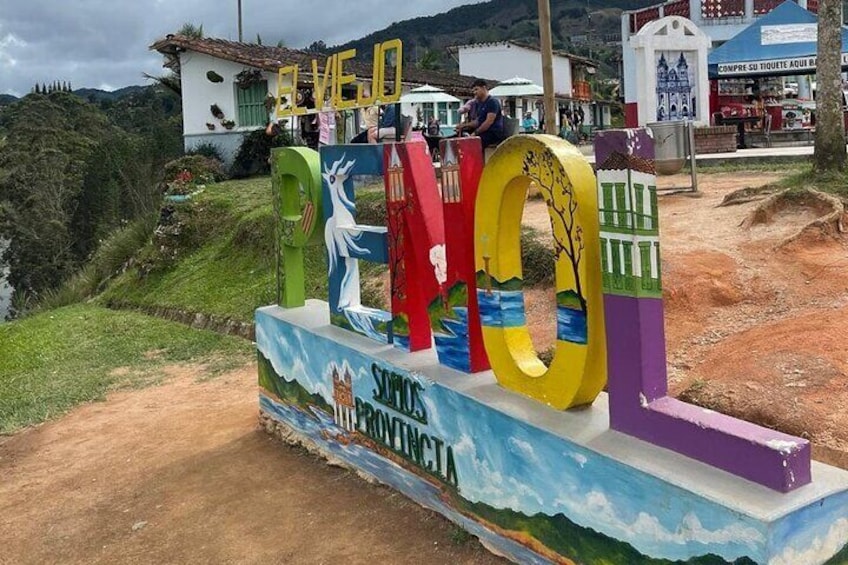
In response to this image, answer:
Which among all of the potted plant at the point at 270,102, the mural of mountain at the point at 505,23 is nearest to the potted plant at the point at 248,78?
the potted plant at the point at 270,102

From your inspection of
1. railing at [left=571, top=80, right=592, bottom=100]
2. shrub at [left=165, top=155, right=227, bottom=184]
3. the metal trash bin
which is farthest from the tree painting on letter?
Result: railing at [left=571, top=80, right=592, bottom=100]

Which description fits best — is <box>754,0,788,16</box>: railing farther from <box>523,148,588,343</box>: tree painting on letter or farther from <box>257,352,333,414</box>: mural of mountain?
<box>523,148,588,343</box>: tree painting on letter

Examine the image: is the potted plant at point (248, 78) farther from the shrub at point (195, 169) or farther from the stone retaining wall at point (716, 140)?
the stone retaining wall at point (716, 140)

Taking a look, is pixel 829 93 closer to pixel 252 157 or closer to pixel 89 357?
pixel 89 357

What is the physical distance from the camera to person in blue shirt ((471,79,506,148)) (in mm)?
11094

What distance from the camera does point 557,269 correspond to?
12.8 feet

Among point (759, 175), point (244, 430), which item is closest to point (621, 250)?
point (244, 430)

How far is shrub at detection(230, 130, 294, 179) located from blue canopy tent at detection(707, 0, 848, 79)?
10.7 meters

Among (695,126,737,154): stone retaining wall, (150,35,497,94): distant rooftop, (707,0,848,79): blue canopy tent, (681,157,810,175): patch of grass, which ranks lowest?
(681,157,810,175): patch of grass

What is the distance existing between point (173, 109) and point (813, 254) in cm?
6215

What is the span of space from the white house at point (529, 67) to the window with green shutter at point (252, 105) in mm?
19288

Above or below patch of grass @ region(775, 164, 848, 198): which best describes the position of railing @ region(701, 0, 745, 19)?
above

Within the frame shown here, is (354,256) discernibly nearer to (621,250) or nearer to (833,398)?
(621,250)

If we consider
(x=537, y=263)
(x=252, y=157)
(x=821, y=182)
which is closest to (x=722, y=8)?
(x=252, y=157)
